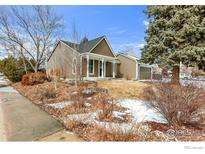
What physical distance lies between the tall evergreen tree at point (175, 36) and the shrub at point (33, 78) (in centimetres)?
224

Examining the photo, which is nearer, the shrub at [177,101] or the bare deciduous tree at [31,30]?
the shrub at [177,101]

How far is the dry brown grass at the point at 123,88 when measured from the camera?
386 cm

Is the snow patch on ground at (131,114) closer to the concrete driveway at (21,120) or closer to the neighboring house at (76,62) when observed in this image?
the concrete driveway at (21,120)

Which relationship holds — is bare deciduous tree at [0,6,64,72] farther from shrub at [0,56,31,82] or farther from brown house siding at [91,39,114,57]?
brown house siding at [91,39,114,57]

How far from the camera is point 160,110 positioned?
3.15 metres

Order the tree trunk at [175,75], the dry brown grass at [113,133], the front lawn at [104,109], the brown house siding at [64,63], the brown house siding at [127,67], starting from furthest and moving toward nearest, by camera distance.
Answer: the brown house siding at [64,63]
the brown house siding at [127,67]
the tree trunk at [175,75]
the front lawn at [104,109]
the dry brown grass at [113,133]

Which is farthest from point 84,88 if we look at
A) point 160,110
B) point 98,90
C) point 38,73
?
point 160,110

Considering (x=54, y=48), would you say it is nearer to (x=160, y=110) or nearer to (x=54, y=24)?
(x=54, y=24)

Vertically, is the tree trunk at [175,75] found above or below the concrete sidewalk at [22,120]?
above

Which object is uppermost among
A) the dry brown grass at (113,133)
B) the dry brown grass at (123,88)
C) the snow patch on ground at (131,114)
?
the dry brown grass at (123,88)

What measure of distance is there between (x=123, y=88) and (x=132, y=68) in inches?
26.4

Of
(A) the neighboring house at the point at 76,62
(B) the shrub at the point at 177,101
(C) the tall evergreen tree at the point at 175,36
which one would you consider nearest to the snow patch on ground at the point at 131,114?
(B) the shrub at the point at 177,101
